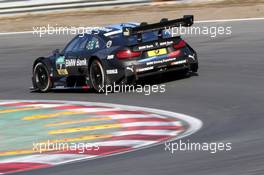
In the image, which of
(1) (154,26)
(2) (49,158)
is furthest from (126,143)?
(1) (154,26)

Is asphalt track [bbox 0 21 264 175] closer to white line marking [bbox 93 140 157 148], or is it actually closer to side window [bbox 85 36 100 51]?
white line marking [bbox 93 140 157 148]

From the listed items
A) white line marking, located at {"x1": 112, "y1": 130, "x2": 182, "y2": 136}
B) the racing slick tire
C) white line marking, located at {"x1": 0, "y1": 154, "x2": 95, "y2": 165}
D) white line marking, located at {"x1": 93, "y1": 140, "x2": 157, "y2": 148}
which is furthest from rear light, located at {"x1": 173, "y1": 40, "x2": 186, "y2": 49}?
white line marking, located at {"x1": 0, "y1": 154, "x2": 95, "y2": 165}

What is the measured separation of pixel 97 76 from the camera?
1509cm

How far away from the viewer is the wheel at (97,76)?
14.9m

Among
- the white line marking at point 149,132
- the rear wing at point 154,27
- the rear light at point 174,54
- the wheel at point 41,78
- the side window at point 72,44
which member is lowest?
the wheel at point 41,78

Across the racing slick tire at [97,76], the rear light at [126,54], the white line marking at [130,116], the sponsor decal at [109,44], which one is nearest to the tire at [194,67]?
the rear light at [126,54]

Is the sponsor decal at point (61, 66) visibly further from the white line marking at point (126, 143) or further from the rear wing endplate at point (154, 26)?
the white line marking at point (126, 143)

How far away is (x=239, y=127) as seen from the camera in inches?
405

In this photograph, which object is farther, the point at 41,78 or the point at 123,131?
the point at 41,78

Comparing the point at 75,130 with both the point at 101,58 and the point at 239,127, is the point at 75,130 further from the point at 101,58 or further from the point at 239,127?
the point at 101,58

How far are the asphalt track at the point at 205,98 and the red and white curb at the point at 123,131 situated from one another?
0.95ft

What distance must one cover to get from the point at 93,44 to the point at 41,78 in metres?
1.89

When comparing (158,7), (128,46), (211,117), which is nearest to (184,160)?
(211,117)

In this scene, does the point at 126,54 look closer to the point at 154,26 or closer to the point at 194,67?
the point at 154,26
